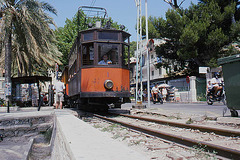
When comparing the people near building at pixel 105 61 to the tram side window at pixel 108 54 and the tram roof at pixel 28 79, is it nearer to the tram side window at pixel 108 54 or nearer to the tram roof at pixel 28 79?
the tram side window at pixel 108 54

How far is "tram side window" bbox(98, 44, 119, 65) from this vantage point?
9555mm

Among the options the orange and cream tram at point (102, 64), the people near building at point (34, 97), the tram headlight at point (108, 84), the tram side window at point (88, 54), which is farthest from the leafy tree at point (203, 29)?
the tram headlight at point (108, 84)

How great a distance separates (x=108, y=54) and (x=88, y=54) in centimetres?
79

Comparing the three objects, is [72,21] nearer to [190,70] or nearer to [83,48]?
[190,70]

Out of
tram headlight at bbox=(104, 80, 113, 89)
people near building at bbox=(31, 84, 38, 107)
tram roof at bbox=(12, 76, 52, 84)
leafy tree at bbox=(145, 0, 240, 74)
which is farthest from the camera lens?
leafy tree at bbox=(145, 0, 240, 74)

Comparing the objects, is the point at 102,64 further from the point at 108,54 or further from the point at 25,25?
the point at 25,25

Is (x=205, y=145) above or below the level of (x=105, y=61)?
below

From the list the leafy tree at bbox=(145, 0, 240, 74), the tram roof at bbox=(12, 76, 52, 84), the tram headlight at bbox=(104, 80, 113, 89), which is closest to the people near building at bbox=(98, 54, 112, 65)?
the tram headlight at bbox=(104, 80, 113, 89)

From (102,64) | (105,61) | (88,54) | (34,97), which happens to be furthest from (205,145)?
(34,97)

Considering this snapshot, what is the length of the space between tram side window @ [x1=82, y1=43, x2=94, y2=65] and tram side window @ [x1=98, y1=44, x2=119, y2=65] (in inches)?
12.9

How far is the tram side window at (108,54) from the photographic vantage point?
376 inches

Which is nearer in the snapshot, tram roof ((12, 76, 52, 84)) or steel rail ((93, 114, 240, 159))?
steel rail ((93, 114, 240, 159))

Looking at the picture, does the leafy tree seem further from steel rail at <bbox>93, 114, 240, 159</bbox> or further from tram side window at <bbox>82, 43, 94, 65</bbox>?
steel rail at <bbox>93, 114, 240, 159</bbox>

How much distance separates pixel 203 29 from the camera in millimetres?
24078
